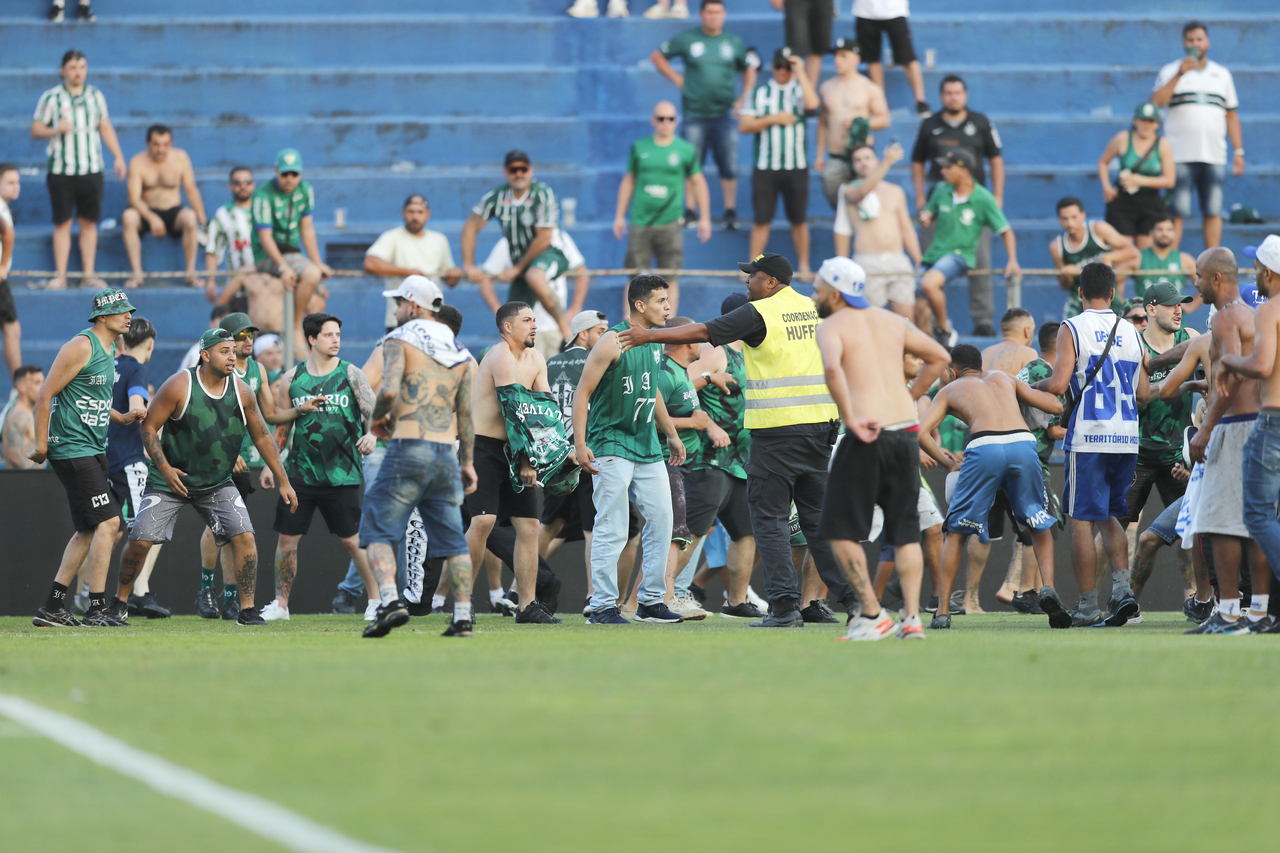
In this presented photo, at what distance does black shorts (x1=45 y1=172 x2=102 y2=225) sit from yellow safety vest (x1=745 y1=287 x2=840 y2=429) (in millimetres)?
11099

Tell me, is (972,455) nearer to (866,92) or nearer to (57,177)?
(866,92)

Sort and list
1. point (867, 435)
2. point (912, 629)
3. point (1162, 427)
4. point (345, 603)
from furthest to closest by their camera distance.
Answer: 1. point (345, 603)
2. point (1162, 427)
3. point (912, 629)
4. point (867, 435)

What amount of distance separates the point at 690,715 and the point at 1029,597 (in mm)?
8297

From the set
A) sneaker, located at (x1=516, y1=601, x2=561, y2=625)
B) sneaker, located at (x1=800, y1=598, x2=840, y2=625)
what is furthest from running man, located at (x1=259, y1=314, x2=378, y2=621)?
sneaker, located at (x1=800, y1=598, x2=840, y2=625)

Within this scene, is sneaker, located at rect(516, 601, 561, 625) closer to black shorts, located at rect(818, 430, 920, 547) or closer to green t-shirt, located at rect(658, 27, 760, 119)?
black shorts, located at rect(818, 430, 920, 547)

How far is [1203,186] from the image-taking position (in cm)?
1989

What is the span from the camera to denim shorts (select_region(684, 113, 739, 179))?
65.1 feet

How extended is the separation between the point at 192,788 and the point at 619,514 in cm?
686

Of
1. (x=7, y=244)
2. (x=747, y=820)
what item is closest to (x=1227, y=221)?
(x=7, y=244)

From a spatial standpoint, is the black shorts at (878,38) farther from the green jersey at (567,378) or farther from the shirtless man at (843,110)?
the green jersey at (567,378)

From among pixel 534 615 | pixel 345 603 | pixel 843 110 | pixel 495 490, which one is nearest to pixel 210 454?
pixel 495 490

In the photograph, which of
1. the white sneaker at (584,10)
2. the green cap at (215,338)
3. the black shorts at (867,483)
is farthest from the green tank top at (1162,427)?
the white sneaker at (584,10)

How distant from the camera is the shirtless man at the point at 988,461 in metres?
11.7

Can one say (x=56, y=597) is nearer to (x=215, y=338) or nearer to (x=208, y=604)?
(x=208, y=604)
